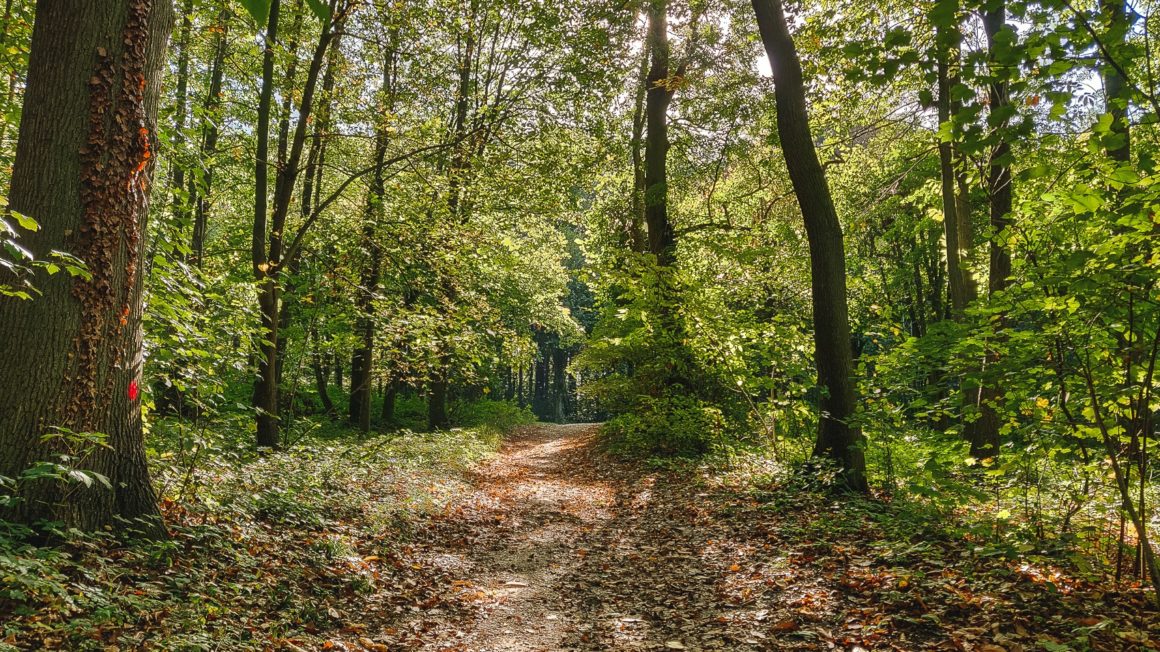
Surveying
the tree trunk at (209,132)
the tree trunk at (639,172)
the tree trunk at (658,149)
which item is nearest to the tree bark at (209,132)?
the tree trunk at (209,132)

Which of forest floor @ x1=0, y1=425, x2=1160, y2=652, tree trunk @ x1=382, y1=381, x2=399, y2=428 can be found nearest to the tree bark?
forest floor @ x1=0, y1=425, x2=1160, y2=652

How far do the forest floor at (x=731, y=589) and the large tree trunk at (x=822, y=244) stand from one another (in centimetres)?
89

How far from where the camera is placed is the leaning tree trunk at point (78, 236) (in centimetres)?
390

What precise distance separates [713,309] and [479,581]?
657 centimetres

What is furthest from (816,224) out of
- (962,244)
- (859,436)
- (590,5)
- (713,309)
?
(590,5)

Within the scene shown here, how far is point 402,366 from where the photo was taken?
10594 millimetres

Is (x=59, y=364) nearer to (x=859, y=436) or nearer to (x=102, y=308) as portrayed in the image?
(x=102, y=308)

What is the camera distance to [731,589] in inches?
206

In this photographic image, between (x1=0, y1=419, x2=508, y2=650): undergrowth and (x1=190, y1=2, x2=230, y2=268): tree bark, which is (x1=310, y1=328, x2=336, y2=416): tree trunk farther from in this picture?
(x1=0, y1=419, x2=508, y2=650): undergrowth

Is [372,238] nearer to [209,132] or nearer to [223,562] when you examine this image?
[209,132]

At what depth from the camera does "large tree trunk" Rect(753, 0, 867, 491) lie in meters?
7.38

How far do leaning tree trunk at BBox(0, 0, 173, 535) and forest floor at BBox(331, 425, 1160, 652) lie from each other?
220 cm

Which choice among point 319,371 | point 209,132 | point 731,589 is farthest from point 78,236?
point 319,371

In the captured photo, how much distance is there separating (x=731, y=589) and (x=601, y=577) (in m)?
1.37
